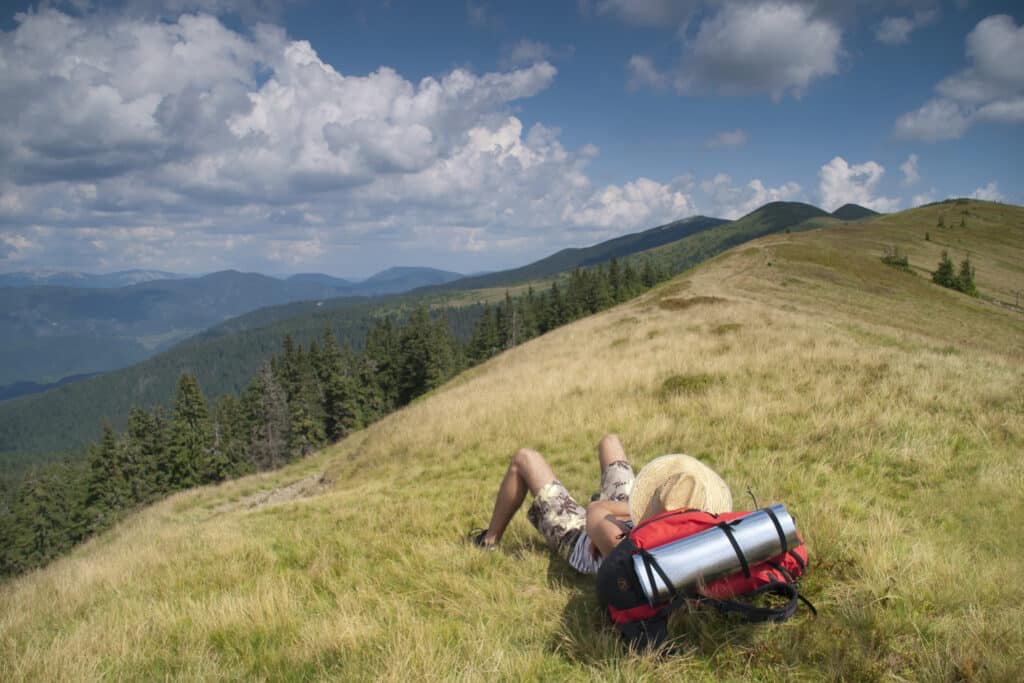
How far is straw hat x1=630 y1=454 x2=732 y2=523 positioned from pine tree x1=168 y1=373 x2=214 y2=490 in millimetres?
50946

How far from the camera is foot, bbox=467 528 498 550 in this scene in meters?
4.60

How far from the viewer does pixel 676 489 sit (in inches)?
130

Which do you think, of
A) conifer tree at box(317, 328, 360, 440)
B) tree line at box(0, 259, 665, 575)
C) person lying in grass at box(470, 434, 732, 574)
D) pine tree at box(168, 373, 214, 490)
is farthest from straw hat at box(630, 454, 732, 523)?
conifer tree at box(317, 328, 360, 440)

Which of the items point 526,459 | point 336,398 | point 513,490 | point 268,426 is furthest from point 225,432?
point 526,459

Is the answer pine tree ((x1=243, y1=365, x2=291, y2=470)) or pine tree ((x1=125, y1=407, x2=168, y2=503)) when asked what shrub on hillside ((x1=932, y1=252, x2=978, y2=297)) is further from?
pine tree ((x1=125, y1=407, x2=168, y2=503))

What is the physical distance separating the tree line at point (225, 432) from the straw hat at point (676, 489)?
165ft

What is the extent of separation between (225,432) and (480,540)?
5736 cm

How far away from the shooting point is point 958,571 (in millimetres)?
3051

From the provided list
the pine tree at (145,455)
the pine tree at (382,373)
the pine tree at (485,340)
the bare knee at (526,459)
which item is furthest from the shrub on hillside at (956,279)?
the pine tree at (145,455)

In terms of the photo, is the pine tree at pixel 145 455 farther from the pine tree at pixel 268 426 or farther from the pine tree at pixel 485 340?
the pine tree at pixel 485 340

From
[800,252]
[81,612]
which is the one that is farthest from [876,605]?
[800,252]

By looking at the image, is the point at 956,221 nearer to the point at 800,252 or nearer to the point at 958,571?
the point at 800,252

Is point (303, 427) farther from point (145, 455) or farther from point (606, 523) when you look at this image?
point (606, 523)

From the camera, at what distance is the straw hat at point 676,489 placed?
10.7 ft
